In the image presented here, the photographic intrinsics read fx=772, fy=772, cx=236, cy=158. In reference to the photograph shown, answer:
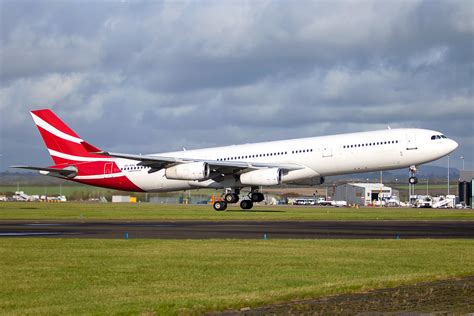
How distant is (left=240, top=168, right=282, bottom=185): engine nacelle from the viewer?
5959 cm

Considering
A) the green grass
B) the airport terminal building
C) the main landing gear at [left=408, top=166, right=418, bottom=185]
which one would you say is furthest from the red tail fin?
the airport terminal building

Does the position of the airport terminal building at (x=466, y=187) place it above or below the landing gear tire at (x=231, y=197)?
above

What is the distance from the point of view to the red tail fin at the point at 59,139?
67662 mm

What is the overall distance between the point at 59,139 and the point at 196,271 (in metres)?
51.0

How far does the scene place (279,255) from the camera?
23141 mm

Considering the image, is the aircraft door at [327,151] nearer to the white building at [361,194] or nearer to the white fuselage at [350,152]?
the white fuselage at [350,152]

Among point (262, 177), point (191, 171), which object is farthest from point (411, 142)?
point (191, 171)

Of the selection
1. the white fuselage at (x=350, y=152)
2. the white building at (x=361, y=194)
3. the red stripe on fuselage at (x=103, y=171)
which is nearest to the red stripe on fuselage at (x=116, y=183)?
the red stripe on fuselage at (x=103, y=171)

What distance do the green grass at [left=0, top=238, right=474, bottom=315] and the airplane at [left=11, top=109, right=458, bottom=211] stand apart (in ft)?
99.1

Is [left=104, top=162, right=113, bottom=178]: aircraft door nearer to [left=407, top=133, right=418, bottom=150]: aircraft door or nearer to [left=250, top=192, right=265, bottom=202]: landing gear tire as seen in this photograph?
[left=250, top=192, right=265, bottom=202]: landing gear tire

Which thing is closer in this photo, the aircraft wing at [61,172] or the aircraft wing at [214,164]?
the aircraft wing at [214,164]

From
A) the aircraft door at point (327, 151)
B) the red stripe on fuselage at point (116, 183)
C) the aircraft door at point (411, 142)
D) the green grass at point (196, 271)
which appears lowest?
the green grass at point (196, 271)

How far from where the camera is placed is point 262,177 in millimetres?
60031

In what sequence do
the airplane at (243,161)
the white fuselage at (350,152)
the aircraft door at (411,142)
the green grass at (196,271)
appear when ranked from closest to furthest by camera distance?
1. the green grass at (196,271)
2. the aircraft door at (411,142)
3. the white fuselage at (350,152)
4. the airplane at (243,161)
